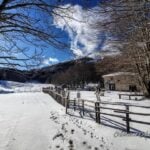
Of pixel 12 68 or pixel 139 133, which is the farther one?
pixel 139 133

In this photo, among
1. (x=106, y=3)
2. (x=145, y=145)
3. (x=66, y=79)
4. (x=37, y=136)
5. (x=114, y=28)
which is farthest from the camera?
(x=66, y=79)

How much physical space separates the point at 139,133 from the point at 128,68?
14882 millimetres

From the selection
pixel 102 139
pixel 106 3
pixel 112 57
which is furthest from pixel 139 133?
pixel 112 57

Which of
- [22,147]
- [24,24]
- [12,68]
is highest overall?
[24,24]

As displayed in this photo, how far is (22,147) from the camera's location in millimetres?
10938

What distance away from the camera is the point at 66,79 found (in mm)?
111625

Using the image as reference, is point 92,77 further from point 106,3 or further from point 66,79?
point 106,3

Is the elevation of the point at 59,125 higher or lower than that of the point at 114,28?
lower

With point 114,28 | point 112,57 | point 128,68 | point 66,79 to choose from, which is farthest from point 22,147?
point 66,79

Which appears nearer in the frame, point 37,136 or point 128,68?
point 37,136

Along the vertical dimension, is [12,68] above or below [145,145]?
above

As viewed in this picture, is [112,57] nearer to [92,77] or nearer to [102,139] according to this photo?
[102,139]

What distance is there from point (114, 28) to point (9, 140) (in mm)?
5508

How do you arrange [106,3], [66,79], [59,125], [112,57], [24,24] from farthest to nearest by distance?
[66,79], [112,57], [59,125], [24,24], [106,3]
